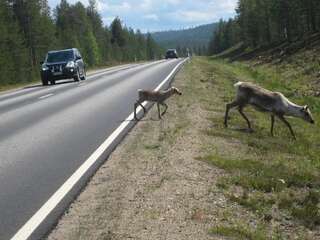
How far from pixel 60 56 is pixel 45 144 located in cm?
2191

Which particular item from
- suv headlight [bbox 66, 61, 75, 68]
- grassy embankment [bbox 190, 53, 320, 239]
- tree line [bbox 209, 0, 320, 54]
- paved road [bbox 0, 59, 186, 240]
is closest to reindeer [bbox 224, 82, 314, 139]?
grassy embankment [bbox 190, 53, 320, 239]

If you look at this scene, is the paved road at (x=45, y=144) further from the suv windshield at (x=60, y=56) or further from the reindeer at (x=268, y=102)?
the suv windshield at (x=60, y=56)

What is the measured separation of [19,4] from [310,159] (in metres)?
59.3

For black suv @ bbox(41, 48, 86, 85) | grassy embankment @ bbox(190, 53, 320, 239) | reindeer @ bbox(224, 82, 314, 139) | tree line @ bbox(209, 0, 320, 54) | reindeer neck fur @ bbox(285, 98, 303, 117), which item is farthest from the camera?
tree line @ bbox(209, 0, 320, 54)

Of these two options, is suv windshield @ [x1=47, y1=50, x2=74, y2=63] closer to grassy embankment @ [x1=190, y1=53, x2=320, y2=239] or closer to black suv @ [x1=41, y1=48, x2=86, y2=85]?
black suv @ [x1=41, y1=48, x2=86, y2=85]

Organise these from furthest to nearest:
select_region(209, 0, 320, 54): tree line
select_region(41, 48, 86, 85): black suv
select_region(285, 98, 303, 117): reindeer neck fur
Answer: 1. select_region(209, 0, 320, 54): tree line
2. select_region(41, 48, 86, 85): black suv
3. select_region(285, 98, 303, 117): reindeer neck fur

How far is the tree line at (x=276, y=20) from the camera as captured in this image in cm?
7742

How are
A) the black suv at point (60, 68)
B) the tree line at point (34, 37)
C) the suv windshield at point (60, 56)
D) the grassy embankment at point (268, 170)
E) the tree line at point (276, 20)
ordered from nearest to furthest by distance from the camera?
the grassy embankment at point (268, 170) < the black suv at point (60, 68) < the suv windshield at point (60, 56) < the tree line at point (34, 37) < the tree line at point (276, 20)

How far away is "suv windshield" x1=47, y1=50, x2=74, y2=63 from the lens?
31.9m

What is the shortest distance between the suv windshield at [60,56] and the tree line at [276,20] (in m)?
44.2

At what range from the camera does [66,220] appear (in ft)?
20.6

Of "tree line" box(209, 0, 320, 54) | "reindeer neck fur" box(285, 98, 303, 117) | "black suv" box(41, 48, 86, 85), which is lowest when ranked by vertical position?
"reindeer neck fur" box(285, 98, 303, 117)

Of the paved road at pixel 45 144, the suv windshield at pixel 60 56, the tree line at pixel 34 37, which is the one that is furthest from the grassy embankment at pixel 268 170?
the tree line at pixel 34 37

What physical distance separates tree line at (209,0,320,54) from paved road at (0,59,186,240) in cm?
5668
